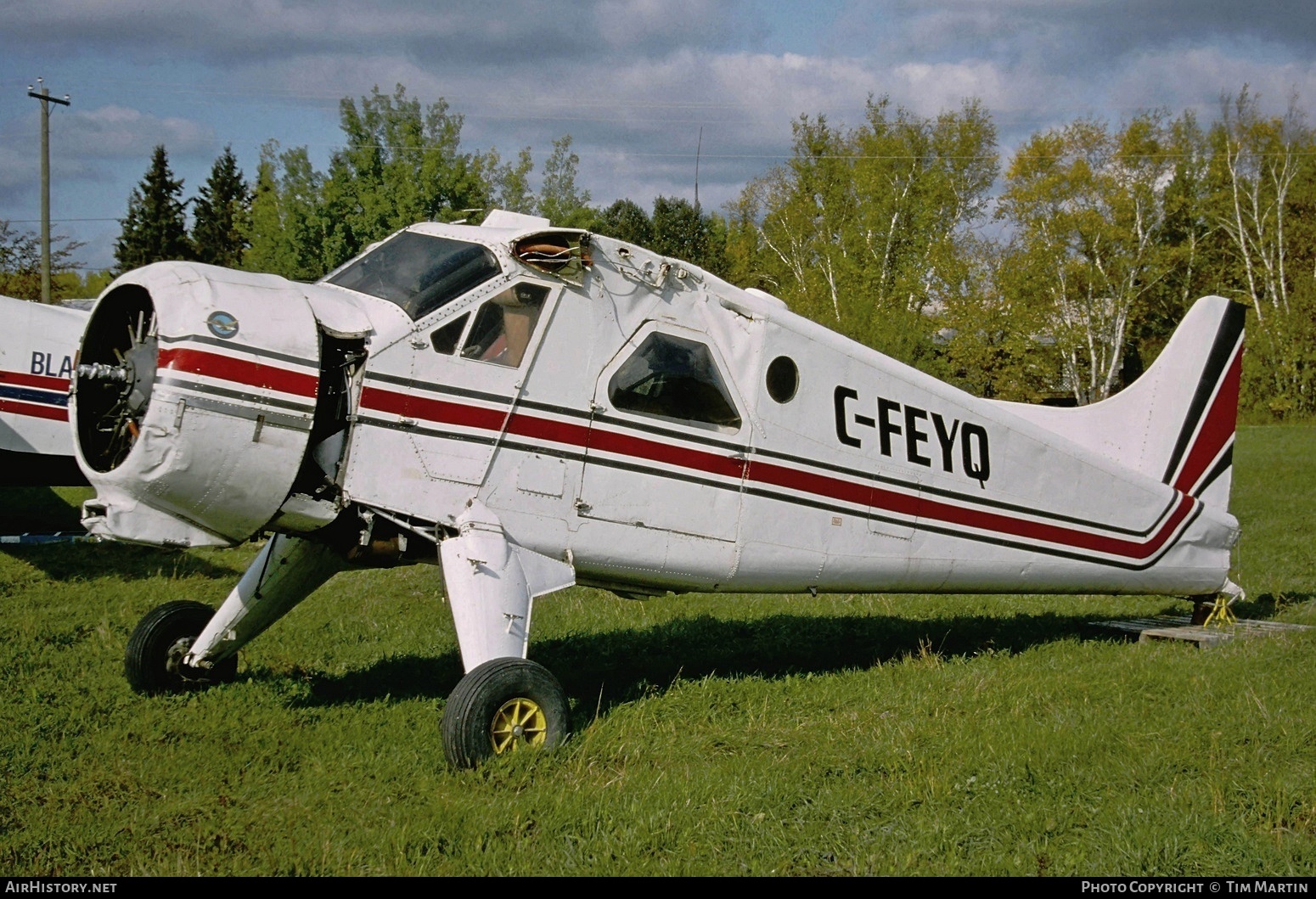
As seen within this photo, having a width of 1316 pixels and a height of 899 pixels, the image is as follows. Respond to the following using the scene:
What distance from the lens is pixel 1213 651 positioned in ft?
29.6

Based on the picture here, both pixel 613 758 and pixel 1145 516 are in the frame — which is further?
pixel 1145 516

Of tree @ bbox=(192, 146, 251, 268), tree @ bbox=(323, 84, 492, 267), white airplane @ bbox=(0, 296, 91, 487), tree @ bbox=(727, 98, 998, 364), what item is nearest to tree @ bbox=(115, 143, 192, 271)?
tree @ bbox=(192, 146, 251, 268)

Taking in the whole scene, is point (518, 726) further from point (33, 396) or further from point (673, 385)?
point (33, 396)

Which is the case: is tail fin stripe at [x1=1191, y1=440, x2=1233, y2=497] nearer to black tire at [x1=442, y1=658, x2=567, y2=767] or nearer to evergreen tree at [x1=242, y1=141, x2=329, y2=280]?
black tire at [x1=442, y1=658, x2=567, y2=767]

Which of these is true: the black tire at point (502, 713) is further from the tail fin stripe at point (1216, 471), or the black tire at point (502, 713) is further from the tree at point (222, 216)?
the tree at point (222, 216)

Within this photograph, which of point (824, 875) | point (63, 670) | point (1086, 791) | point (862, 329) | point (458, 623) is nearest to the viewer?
point (824, 875)

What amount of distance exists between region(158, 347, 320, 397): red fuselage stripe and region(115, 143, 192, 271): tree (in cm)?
6325

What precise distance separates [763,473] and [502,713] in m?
2.58

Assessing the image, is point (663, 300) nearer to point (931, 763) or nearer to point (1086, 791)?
point (931, 763)

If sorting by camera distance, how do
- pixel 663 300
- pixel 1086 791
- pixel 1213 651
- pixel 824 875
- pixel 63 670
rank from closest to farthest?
1. pixel 824 875
2. pixel 1086 791
3. pixel 663 300
4. pixel 63 670
5. pixel 1213 651

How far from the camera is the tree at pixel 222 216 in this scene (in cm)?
6819

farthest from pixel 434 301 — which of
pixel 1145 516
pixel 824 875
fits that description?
pixel 1145 516

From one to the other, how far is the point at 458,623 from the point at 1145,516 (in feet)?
20.9

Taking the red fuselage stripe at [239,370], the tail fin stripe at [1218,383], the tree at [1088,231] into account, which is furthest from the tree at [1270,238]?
the red fuselage stripe at [239,370]
